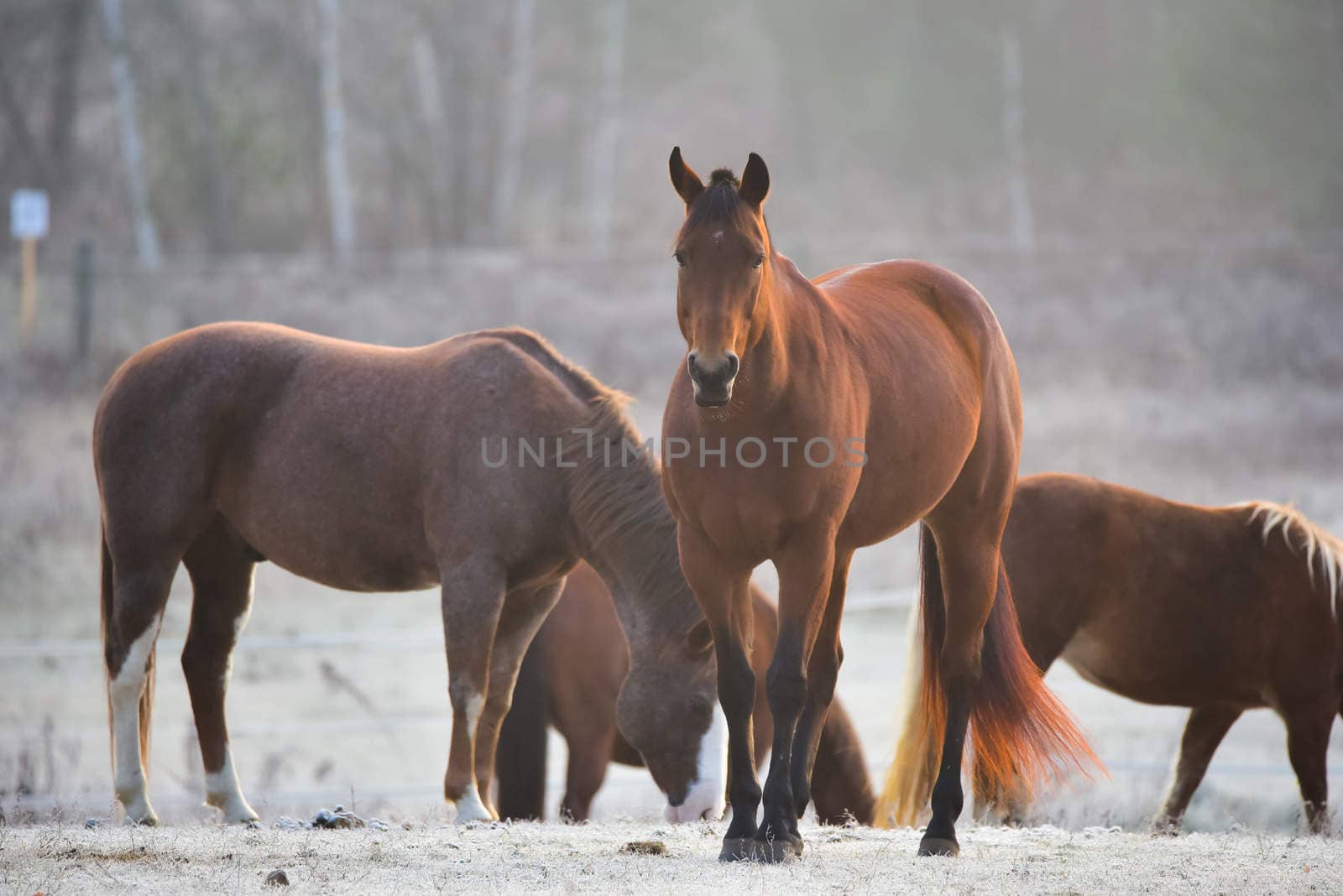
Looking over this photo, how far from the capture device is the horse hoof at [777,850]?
404 centimetres

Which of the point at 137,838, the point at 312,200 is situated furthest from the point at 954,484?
the point at 312,200

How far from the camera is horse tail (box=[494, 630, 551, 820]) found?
274 inches

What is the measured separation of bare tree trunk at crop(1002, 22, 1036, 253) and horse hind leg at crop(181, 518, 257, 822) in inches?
1108

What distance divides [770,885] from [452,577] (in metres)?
2.02

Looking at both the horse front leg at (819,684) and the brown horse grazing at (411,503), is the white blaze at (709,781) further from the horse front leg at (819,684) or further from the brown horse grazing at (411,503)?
the horse front leg at (819,684)

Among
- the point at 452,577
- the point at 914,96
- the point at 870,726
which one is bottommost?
the point at 870,726

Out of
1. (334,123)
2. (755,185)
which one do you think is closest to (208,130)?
(334,123)

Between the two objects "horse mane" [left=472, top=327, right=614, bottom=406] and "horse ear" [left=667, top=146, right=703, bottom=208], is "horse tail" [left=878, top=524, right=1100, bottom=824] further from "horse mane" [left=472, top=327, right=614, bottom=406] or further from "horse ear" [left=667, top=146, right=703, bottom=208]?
"horse ear" [left=667, top=146, right=703, bottom=208]

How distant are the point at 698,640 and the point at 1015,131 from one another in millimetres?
30301

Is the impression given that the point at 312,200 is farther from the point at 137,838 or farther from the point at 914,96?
the point at 137,838

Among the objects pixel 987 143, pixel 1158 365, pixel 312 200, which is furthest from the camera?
pixel 987 143

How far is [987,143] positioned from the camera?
34750 millimetres

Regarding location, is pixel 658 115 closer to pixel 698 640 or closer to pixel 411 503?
pixel 411 503

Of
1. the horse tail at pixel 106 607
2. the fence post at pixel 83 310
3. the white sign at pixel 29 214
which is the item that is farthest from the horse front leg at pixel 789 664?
the white sign at pixel 29 214
